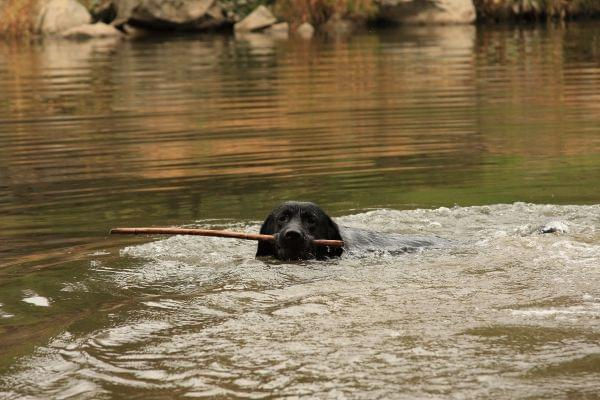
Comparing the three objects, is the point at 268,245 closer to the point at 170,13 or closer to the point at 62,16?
the point at 170,13

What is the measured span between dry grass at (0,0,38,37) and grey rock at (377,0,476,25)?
43.4ft

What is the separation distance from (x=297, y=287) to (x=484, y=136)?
8344mm

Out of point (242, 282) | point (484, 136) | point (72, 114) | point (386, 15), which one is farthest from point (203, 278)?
point (386, 15)

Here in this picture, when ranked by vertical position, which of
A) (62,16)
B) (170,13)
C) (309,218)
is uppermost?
(62,16)

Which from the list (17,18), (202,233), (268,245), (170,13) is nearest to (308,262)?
(268,245)

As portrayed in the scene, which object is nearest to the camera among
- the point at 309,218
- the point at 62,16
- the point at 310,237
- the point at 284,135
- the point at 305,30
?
the point at 310,237

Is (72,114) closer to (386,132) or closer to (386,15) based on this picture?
(386,132)

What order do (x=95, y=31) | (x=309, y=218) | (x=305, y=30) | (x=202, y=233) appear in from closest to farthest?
(x=202, y=233)
(x=309, y=218)
(x=305, y=30)
(x=95, y=31)

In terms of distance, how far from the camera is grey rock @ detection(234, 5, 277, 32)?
42312 millimetres

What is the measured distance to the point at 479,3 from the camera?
4344cm

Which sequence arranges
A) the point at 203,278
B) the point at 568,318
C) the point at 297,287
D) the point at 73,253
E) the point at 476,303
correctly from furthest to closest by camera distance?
the point at 73,253 → the point at 203,278 → the point at 297,287 → the point at 476,303 → the point at 568,318

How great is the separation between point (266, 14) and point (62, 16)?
7.67 meters

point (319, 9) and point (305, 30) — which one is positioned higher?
point (319, 9)

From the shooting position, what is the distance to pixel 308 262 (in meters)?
8.45
